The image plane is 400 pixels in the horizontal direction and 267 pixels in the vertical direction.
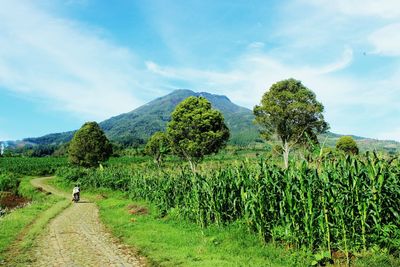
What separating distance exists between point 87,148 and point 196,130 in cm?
2229

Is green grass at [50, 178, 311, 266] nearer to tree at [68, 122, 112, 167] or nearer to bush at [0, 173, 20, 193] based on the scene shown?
bush at [0, 173, 20, 193]

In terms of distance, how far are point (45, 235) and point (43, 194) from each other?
2454 cm

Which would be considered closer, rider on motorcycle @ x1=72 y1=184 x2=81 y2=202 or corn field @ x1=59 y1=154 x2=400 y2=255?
corn field @ x1=59 y1=154 x2=400 y2=255

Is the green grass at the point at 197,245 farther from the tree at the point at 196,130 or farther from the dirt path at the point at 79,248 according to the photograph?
the tree at the point at 196,130

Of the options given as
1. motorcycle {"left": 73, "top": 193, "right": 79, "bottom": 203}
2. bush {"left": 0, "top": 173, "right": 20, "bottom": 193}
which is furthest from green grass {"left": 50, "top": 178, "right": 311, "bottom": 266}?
bush {"left": 0, "top": 173, "right": 20, "bottom": 193}

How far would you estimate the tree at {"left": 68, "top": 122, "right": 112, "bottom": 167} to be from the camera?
5819 centimetres

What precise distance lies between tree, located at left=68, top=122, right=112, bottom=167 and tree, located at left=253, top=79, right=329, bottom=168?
28524 millimetres

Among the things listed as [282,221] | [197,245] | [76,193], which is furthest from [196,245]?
[76,193]

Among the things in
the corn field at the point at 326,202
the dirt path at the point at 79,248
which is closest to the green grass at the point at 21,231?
the dirt path at the point at 79,248

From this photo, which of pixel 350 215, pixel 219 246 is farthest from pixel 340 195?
pixel 219 246

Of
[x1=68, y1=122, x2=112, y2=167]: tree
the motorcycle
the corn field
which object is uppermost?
[x1=68, y1=122, x2=112, y2=167]: tree

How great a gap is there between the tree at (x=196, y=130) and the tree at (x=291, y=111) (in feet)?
19.2

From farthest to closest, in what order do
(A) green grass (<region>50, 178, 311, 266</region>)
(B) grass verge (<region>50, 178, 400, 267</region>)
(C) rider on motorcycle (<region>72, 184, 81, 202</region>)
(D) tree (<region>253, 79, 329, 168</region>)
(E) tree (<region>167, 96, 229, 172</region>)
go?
(E) tree (<region>167, 96, 229, 172</region>) → (D) tree (<region>253, 79, 329, 168</region>) → (C) rider on motorcycle (<region>72, 184, 81, 202</region>) → (A) green grass (<region>50, 178, 311, 266</region>) → (B) grass verge (<region>50, 178, 400, 267</region>)

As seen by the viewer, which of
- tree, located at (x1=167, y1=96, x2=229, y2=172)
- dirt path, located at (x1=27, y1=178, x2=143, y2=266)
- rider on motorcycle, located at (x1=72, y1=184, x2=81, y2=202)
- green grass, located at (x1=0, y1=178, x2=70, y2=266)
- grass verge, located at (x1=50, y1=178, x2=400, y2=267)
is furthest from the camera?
tree, located at (x1=167, y1=96, x2=229, y2=172)
